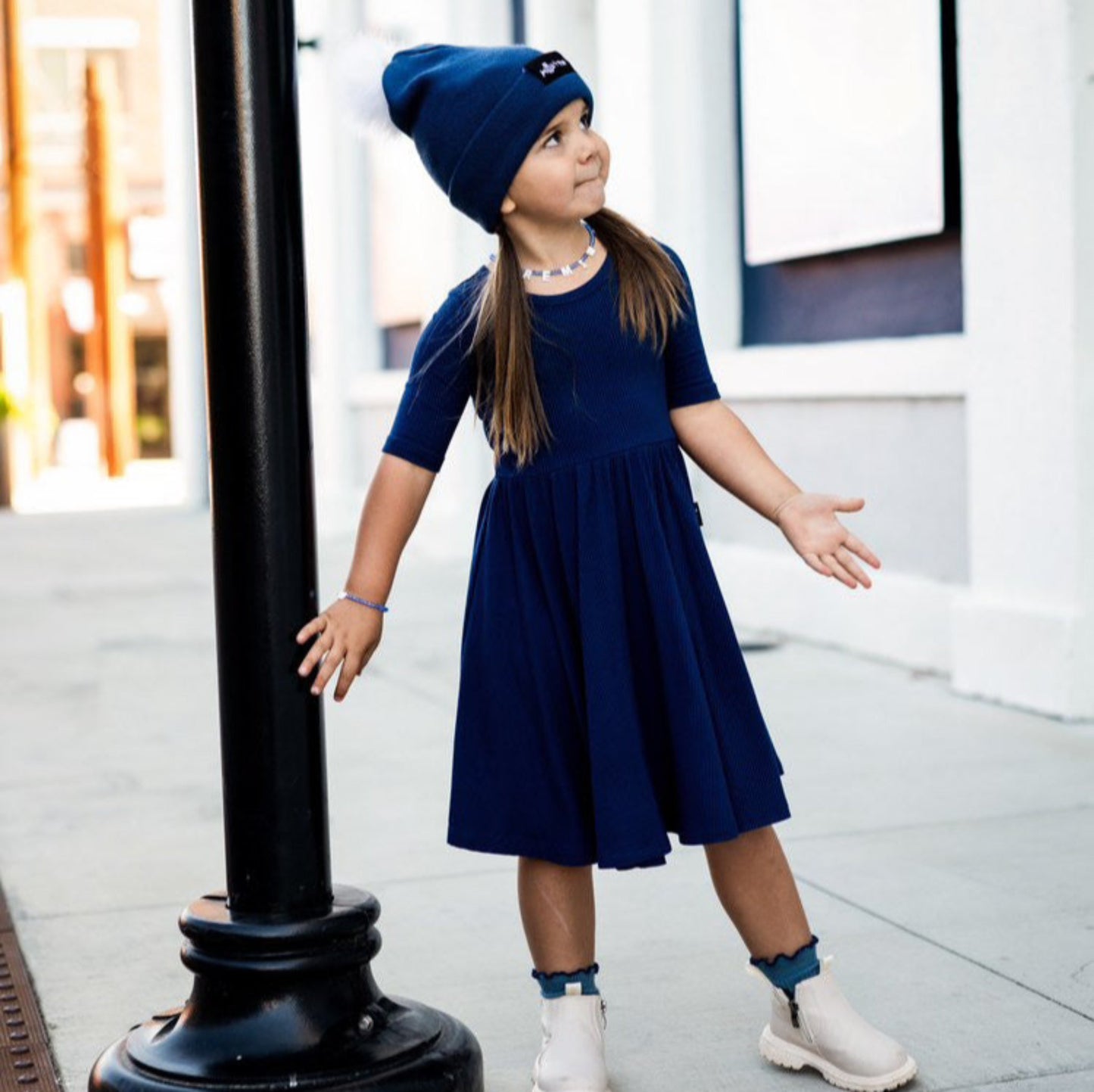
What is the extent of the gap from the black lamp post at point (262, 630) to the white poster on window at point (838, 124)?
4074 millimetres

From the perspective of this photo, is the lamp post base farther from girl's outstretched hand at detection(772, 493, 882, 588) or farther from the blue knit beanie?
the blue knit beanie

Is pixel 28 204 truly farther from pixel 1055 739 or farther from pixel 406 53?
pixel 406 53

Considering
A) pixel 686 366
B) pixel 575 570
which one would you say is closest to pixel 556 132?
pixel 686 366

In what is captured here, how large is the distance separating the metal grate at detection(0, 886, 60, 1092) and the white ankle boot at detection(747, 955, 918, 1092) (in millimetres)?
1076

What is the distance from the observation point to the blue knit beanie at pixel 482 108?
256 cm

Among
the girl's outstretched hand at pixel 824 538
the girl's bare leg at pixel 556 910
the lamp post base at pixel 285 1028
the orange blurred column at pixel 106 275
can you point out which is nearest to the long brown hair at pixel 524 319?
the girl's outstretched hand at pixel 824 538

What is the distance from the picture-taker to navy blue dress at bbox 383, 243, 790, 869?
256cm

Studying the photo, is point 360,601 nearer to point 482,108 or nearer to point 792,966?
point 482,108

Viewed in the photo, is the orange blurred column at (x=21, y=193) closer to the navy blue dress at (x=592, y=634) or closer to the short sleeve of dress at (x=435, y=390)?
the short sleeve of dress at (x=435, y=390)

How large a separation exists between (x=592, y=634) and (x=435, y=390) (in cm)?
42

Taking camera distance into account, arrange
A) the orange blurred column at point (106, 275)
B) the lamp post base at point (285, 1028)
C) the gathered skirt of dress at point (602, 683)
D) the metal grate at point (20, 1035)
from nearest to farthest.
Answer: the lamp post base at point (285, 1028) < the gathered skirt of dress at point (602, 683) < the metal grate at point (20, 1035) < the orange blurred column at point (106, 275)

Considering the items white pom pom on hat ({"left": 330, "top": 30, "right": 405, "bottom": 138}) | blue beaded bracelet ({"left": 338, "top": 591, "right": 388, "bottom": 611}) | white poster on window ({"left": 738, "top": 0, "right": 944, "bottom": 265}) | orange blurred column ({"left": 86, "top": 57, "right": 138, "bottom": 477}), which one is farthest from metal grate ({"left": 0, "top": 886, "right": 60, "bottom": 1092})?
orange blurred column ({"left": 86, "top": 57, "right": 138, "bottom": 477})

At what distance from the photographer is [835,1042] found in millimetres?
2658

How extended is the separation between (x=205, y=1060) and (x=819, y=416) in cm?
506
